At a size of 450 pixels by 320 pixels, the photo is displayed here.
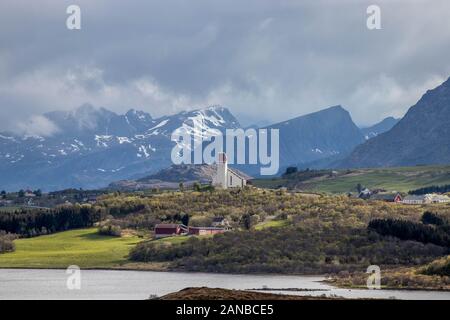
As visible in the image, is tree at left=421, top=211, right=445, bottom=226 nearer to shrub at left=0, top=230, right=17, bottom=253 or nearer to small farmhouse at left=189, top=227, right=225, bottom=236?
small farmhouse at left=189, top=227, right=225, bottom=236

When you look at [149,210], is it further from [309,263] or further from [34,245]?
[309,263]

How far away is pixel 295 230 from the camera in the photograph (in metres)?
136

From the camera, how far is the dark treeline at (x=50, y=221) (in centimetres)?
16425

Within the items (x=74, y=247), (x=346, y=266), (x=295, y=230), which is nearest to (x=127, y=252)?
(x=74, y=247)

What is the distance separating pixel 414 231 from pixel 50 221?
62.3 m

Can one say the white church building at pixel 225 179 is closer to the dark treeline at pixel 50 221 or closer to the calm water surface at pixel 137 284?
the dark treeline at pixel 50 221

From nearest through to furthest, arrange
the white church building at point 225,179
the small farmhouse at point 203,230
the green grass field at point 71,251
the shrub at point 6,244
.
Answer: the green grass field at point 71,251
the small farmhouse at point 203,230
the shrub at point 6,244
the white church building at point 225,179

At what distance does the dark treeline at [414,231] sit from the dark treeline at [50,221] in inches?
2085

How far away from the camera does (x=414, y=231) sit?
126 meters
